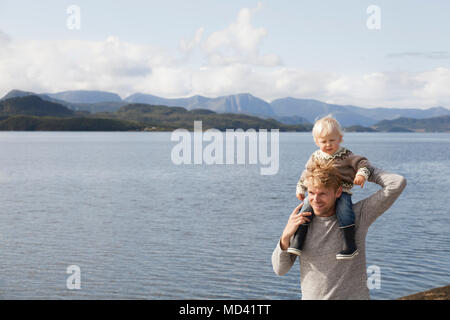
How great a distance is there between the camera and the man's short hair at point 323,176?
14.0 ft

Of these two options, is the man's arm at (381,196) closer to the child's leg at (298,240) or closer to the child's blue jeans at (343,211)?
the child's blue jeans at (343,211)

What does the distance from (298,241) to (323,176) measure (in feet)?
2.02

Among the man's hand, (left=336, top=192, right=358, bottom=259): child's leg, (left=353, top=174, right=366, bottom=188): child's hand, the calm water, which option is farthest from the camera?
the calm water

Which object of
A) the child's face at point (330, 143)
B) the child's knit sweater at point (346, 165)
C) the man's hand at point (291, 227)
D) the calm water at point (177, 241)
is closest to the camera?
the man's hand at point (291, 227)

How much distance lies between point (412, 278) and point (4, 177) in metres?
54.8

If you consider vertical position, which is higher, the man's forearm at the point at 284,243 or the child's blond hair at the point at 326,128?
the child's blond hair at the point at 326,128

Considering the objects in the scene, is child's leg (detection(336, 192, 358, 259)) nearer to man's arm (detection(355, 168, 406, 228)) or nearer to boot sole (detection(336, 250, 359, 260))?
boot sole (detection(336, 250, 359, 260))

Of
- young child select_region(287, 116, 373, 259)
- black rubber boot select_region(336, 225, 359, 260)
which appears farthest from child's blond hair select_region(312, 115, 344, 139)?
black rubber boot select_region(336, 225, 359, 260)

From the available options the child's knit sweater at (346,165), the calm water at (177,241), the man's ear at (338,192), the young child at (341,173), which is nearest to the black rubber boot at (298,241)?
the young child at (341,173)

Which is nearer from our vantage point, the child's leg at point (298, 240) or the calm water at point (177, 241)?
the child's leg at point (298, 240)

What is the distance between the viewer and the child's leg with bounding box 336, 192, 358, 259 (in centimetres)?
419

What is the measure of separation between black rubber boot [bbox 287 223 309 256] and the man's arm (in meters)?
0.60

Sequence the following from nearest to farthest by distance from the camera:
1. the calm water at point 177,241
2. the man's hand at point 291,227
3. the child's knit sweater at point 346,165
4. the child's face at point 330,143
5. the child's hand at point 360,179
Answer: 1. the man's hand at point 291,227
2. the child's hand at point 360,179
3. the child's knit sweater at point 346,165
4. the child's face at point 330,143
5. the calm water at point 177,241
